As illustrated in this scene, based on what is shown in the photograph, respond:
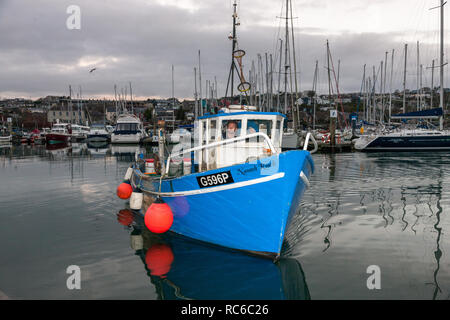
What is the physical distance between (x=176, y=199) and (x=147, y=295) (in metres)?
2.98

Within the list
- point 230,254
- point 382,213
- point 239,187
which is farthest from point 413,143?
point 239,187

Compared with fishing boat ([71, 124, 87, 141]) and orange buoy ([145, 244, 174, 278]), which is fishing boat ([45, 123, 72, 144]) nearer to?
fishing boat ([71, 124, 87, 141])

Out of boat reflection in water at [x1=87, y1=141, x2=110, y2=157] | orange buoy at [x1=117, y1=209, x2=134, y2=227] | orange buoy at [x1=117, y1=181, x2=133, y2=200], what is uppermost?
boat reflection in water at [x1=87, y1=141, x2=110, y2=157]

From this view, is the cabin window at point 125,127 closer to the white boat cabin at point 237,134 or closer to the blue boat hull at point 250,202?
the white boat cabin at point 237,134

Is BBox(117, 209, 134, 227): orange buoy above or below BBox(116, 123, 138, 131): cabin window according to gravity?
below

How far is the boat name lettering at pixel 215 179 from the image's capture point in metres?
7.37

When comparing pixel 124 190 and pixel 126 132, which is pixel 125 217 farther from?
pixel 126 132

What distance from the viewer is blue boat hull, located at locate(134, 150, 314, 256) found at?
698 centimetres

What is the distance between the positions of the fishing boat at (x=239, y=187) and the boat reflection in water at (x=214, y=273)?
1.02 feet

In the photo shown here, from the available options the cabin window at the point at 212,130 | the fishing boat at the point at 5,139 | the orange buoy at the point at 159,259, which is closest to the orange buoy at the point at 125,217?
the orange buoy at the point at 159,259

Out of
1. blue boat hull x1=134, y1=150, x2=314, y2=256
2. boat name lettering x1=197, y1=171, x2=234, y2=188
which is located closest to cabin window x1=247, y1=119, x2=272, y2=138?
blue boat hull x1=134, y1=150, x2=314, y2=256

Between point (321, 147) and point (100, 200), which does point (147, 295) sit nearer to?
point (100, 200)

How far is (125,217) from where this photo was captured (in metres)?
11.6

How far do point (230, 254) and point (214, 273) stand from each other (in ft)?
3.22
